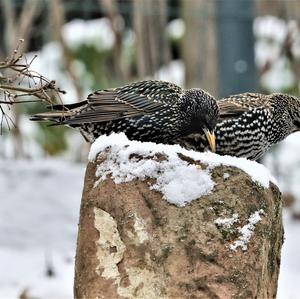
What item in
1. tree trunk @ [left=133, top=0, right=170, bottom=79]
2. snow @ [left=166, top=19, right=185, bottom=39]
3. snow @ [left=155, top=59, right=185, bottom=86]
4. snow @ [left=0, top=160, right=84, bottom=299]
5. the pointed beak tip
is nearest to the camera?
the pointed beak tip

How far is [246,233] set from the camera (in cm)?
498

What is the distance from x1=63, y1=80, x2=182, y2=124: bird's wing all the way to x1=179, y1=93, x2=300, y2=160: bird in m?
0.26

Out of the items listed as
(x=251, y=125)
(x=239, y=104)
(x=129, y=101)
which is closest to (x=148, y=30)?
(x=239, y=104)

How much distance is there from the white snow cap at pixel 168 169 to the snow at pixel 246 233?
0.53 feet

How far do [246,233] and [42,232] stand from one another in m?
3.92

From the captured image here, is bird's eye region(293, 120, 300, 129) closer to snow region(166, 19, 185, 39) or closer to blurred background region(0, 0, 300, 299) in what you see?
blurred background region(0, 0, 300, 299)

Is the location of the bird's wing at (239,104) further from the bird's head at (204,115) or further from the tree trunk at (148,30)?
the tree trunk at (148,30)

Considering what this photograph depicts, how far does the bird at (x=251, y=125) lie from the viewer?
6.75 m

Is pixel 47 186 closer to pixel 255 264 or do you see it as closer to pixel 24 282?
pixel 24 282

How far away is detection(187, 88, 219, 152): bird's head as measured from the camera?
6.51 metres

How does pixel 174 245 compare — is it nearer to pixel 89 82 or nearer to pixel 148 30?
pixel 148 30

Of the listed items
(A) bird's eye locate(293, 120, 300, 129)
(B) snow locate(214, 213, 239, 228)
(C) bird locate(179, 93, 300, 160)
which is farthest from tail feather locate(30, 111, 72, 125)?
(B) snow locate(214, 213, 239, 228)

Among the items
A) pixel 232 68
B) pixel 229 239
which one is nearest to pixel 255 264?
pixel 229 239

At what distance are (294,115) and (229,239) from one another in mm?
2496
